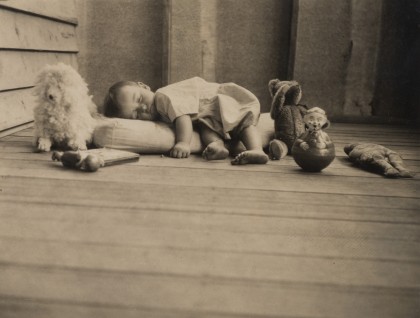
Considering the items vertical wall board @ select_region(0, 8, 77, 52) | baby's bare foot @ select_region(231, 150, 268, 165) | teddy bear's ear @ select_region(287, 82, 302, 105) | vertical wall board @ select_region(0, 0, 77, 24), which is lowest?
baby's bare foot @ select_region(231, 150, 268, 165)

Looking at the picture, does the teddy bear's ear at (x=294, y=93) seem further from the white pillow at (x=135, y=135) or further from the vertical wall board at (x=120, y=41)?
the vertical wall board at (x=120, y=41)

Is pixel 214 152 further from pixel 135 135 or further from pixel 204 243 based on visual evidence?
pixel 204 243

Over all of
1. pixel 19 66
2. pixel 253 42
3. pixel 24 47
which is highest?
pixel 253 42

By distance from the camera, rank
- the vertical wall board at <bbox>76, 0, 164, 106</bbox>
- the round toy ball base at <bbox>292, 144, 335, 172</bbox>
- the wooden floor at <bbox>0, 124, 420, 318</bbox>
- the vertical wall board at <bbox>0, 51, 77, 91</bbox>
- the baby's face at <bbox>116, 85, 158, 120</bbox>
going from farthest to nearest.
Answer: the vertical wall board at <bbox>76, 0, 164, 106</bbox>, the vertical wall board at <bbox>0, 51, 77, 91</bbox>, the baby's face at <bbox>116, 85, 158, 120</bbox>, the round toy ball base at <bbox>292, 144, 335, 172</bbox>, the wooden floor at <bbox>0, 124, 420, 318</bbox>

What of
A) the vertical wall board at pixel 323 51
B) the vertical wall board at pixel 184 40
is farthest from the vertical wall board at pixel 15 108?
the vertical wall board at pixel 323 51

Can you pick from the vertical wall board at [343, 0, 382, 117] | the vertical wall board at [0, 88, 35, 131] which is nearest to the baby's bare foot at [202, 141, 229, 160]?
the vertical wall board at [0, 88, 35, 131]

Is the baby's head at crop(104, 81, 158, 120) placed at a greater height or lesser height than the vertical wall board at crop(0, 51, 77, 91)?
lesser

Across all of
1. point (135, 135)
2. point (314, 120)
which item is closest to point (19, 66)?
point (135, 135)

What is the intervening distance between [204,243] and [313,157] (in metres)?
0.98

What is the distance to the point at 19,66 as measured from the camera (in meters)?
2.85

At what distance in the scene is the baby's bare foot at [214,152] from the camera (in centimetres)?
228

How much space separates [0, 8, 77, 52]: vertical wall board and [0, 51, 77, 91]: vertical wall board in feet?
0.16

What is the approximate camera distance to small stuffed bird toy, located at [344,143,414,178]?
2070 mm

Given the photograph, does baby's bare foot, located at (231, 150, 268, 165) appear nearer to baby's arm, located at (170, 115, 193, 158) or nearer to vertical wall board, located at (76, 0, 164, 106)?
baby's arm, located at (170, 115, 193, 158)
